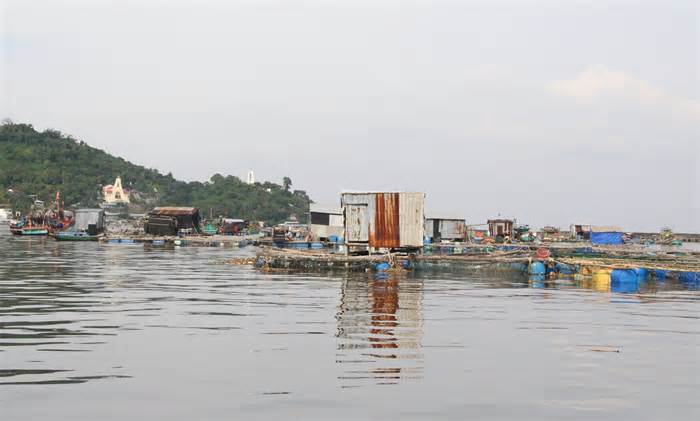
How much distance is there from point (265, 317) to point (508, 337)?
6.90 m

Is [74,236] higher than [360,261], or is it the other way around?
[74,236]

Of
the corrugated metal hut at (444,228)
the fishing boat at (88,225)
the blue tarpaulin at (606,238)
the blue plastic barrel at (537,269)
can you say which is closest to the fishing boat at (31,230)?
the fishing boat at (88,225)

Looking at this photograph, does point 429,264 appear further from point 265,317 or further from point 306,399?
point 306,399

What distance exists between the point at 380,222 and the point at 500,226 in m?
51.4

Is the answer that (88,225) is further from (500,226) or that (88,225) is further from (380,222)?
(380,222)

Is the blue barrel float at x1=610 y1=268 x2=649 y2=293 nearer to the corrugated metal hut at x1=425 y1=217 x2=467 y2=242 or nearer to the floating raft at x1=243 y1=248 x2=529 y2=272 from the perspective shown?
the floating raft at x1=243 y1=248 x2=529 y2=272

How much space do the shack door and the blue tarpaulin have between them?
163 feet

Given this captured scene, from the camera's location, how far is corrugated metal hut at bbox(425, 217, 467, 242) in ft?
235

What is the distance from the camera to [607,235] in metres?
84.4

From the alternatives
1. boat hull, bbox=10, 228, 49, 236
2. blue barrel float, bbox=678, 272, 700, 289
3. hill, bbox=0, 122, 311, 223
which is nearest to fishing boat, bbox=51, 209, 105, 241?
boat hull, bbox=10, 228, 49, 236

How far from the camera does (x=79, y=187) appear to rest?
177250 mm

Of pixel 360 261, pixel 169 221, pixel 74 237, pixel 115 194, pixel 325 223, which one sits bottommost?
pixel 360 261

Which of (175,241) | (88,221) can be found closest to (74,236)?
(88,221)

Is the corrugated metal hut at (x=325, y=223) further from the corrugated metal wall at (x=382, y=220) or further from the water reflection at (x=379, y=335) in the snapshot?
the water reflection at (x=379, y=335)
